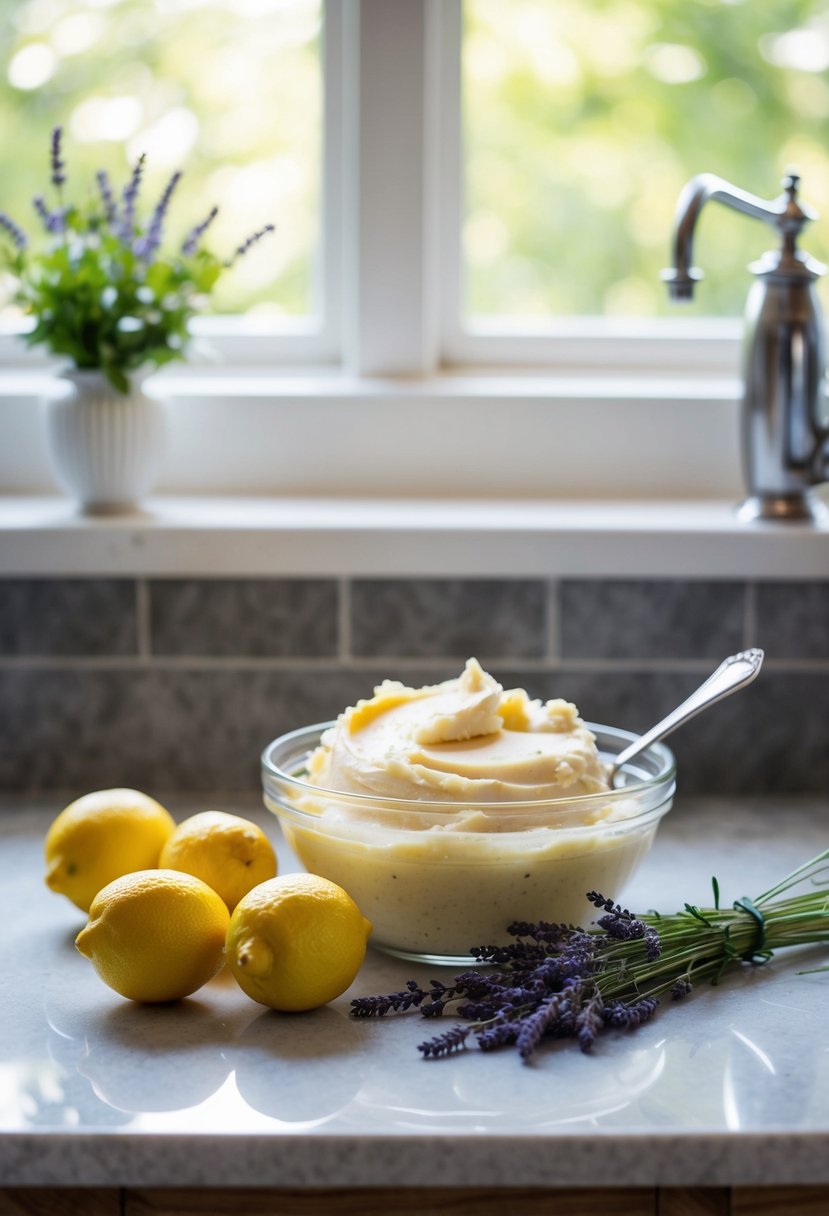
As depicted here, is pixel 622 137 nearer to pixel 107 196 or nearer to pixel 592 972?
pixel 107 196

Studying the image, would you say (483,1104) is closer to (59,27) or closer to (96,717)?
(96,717)

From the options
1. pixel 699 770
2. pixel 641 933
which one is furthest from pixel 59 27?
pixel 641 933

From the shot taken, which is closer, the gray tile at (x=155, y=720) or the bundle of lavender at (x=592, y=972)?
the bundle of lavender at (x=592, y=972)

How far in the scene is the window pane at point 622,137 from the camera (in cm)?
163

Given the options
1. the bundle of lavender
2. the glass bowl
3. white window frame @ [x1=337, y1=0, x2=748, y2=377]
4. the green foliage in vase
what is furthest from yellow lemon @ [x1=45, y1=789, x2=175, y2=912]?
white window frame @ [x1=337, y1=0, x2=748, y2=377]

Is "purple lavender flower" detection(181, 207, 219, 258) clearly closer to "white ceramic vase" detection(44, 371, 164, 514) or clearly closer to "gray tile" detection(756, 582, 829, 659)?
"white ceramic vase" detection(44, 371, 164, 514)

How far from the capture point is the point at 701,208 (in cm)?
136

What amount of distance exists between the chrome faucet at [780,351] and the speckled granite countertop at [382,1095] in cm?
58

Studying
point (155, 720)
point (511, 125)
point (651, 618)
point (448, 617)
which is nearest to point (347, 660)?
point (448, 617)

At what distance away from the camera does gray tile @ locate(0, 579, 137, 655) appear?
4.62ft

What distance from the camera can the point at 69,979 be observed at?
981 mm

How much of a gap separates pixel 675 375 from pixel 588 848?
87 centimetres

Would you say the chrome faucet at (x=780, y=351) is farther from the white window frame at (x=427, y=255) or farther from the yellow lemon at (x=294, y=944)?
the yellow lemon at (x=294, y=944)

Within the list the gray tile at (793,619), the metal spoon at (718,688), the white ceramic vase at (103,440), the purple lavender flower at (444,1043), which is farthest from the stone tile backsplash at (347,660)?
the purple lavender flower at (444,1043)
